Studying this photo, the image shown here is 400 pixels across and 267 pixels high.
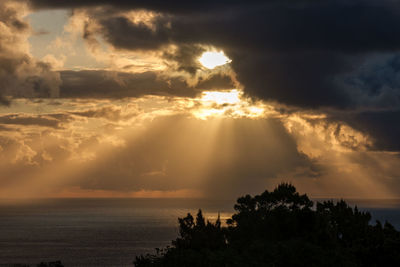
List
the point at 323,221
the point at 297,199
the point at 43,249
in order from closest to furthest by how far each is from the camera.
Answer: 1. the point at 323,221
2. the point at 297,199
3. the point at 43,249

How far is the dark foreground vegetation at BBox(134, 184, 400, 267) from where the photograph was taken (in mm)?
53469

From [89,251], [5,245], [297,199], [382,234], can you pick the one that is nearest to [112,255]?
[89,251]

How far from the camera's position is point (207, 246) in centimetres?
7019

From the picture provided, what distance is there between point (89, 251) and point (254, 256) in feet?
420

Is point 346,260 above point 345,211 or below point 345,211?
below

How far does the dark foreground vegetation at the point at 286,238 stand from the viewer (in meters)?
53.5

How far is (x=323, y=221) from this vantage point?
68.1 meters

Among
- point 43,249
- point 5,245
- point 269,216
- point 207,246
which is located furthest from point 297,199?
point 5,245

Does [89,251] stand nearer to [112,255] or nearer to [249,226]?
[112,255]

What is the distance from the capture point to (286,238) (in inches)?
2820

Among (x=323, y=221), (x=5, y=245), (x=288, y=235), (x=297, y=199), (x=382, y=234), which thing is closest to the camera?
(x=382, y=234)

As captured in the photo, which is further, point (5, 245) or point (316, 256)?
point (5, 245)

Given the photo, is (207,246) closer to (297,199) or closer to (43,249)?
(297,199)

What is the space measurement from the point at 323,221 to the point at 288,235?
6.12 m
